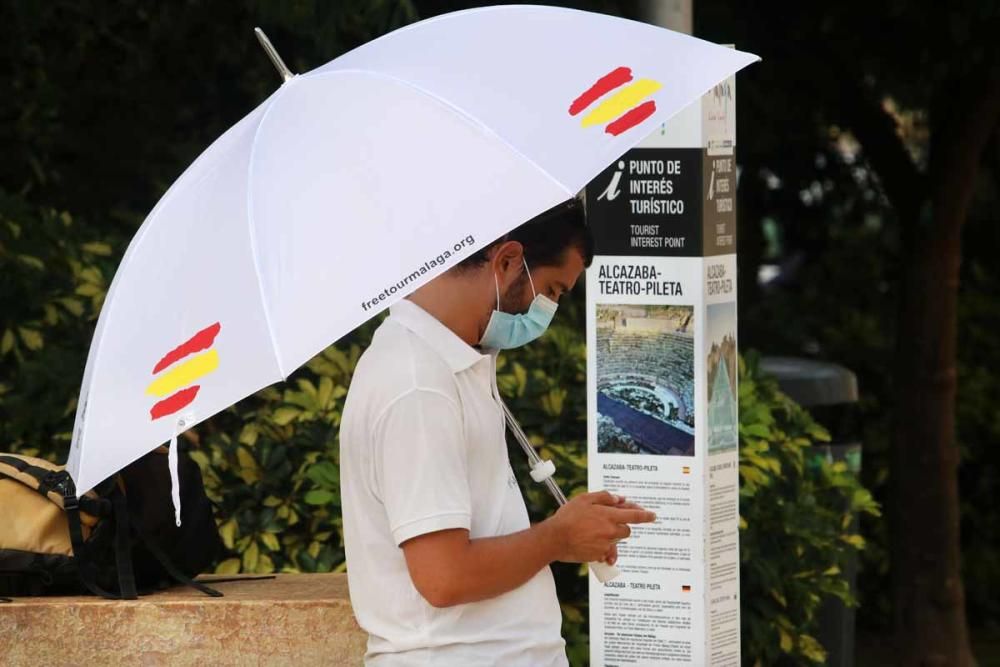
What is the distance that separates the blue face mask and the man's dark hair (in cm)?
3

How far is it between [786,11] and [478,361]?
4.55m

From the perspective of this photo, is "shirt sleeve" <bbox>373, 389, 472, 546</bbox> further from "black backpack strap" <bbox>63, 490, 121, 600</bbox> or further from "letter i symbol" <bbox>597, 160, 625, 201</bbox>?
"letter i symbol" <bbox>597, 160, 625, 201</bbox>

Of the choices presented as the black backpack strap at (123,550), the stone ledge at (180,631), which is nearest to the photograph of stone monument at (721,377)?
the stone ledge at (180,631)

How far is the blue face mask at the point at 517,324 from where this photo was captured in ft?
8.69

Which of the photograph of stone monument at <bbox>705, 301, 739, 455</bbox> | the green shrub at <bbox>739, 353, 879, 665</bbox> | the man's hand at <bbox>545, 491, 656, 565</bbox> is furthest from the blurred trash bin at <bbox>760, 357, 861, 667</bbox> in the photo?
the man's hand at <bbox>545, 491, 656, 565</bbox>

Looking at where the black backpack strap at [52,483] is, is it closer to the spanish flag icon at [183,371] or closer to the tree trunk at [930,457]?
the spanish flag icon at [183,371]

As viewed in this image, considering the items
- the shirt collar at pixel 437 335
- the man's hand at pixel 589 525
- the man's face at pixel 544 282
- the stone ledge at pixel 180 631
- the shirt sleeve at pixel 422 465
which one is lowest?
the stone ledge at pixel 180 631

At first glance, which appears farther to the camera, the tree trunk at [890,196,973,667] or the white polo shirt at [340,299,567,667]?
the tree trunk at [890,196,973,667]

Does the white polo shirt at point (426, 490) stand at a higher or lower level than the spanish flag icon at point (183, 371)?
lower

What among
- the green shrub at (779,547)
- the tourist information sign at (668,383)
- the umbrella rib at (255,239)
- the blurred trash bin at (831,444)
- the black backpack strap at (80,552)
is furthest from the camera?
the blurred trash bin at (831,444)

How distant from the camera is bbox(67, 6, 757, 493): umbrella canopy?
2.49 m

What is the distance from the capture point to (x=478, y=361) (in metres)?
2.60

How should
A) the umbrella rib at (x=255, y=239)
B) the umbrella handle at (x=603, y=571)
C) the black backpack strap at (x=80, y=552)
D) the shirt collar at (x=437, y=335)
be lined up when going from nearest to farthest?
the umbrella rib at (x=255, y=239)
the shirt collar at (x=437, y=335)
the umbrella handle at (x=603, y=571)
the black backpack strap at (x=80, y=552)

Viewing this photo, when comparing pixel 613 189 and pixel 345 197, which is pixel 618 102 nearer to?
pixel 345 197
